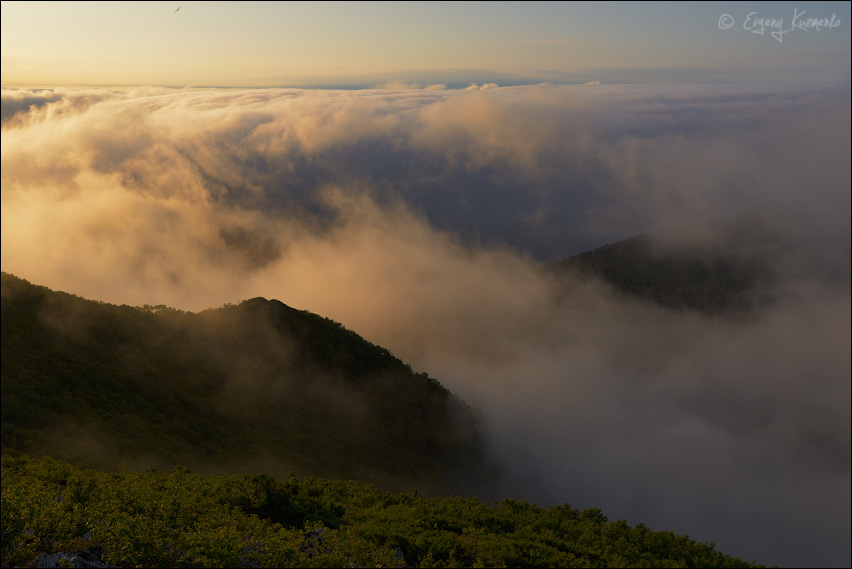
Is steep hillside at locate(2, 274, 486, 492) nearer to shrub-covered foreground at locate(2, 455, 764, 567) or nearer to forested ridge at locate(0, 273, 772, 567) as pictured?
forested ridge at locate(0, 273, 772, 567)

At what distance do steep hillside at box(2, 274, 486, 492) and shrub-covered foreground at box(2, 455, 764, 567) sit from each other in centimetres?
1605

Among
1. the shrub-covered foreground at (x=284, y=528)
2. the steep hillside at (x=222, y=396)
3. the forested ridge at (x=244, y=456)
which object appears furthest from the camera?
the steep hillside at (x=222, y=396)

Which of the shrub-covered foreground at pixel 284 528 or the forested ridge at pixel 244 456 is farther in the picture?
the forested ridge at pixel 244 456

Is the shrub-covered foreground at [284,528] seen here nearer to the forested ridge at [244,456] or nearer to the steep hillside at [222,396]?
the forested ridge at [244,456]

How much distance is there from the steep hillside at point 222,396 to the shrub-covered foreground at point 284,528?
16.0 meters

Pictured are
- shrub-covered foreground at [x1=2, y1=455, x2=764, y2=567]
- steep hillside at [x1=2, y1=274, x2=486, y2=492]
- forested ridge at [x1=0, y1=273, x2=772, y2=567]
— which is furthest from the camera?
steep hillside at [x1=2, y1=274, x2=486, y2=492]

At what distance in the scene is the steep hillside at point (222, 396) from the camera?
193 ft

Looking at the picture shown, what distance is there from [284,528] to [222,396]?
179 feet

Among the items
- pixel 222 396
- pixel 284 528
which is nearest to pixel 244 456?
pixel 222 396

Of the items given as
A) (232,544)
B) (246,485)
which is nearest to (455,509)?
(246,485)

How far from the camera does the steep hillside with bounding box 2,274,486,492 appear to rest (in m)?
58.7

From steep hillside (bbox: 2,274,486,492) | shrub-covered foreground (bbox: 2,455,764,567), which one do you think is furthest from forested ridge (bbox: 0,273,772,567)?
steep hillside (bbox: 2,274,486,492)

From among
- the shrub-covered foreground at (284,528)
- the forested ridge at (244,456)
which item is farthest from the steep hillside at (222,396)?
the shrub-covered foreground at (284,528)

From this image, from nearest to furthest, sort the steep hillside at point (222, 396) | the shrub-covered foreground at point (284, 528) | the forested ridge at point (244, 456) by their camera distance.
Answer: the shrub-covered foreground at point (284, 528) < the forested ridge at point (244, 456) < the steep hillside at point (222, 396)
